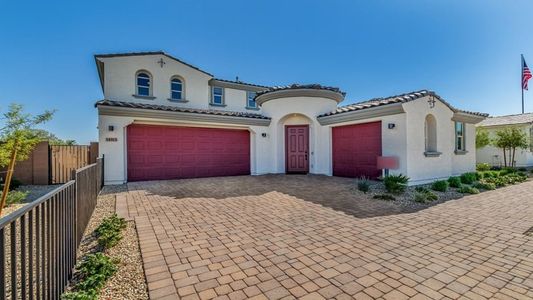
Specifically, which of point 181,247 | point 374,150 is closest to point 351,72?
point 374,150

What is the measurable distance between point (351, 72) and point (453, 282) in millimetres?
15677

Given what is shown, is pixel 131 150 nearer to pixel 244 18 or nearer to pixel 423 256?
pixel 244 18

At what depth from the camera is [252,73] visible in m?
19.4

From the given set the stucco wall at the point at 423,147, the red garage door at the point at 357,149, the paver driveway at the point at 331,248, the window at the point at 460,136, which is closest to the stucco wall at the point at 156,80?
the paver driveway at the point at 331,248

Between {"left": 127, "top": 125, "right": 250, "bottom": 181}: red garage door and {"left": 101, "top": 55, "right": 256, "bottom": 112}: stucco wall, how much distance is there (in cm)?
483

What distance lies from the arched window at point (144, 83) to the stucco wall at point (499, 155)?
2757cm

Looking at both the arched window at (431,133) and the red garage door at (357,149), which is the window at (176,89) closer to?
the red garage door at (357,149)

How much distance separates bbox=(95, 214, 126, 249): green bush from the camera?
3.73 meters

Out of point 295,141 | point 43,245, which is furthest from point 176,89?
point 43,245

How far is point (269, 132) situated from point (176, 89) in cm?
744

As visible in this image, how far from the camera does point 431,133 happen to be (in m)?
10.5

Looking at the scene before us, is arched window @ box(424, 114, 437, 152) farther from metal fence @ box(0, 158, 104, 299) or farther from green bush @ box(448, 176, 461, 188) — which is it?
metal fence @ box(0, 158, 104, 299)

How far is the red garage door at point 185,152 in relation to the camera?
33.8 ft

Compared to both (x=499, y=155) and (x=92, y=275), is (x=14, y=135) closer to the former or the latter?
(x=92, y=275)
